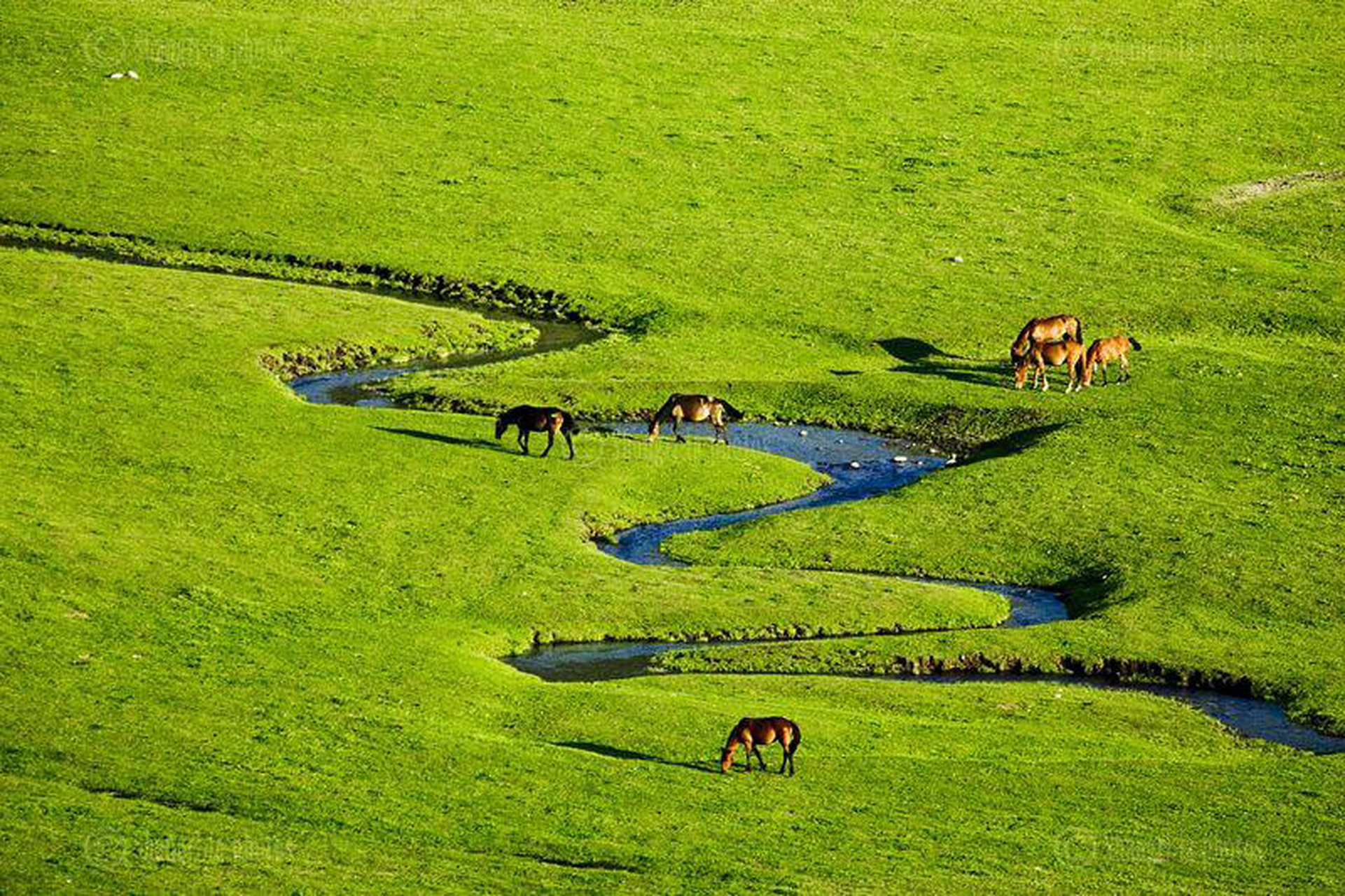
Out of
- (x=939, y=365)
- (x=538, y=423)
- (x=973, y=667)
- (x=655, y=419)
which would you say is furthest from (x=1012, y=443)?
(x=973, y=667)

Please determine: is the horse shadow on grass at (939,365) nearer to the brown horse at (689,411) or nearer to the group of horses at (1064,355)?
the group of horses at (1064,355)

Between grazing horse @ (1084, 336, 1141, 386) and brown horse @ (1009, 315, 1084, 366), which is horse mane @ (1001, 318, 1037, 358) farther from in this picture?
grazing horse @ (1084, 336, 1141, 386)

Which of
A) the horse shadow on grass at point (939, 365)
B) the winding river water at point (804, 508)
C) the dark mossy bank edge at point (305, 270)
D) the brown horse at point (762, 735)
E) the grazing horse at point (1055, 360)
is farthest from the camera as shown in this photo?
the dark mossy bank edge at point (305, 270)

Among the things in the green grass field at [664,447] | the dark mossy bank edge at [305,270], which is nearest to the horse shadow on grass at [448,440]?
the green grass field at [664,447]

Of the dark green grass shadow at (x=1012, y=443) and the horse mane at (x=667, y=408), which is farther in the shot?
the dark green grass shadow at (x=1012, y=443)

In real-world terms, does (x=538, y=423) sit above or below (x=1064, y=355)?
below

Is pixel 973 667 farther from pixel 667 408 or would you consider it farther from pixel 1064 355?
pixel 1064 355

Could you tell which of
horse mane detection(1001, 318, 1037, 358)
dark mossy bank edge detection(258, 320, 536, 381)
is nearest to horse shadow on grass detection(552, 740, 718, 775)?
dark mossy bank edge detection(258, 320, 536, 381)
